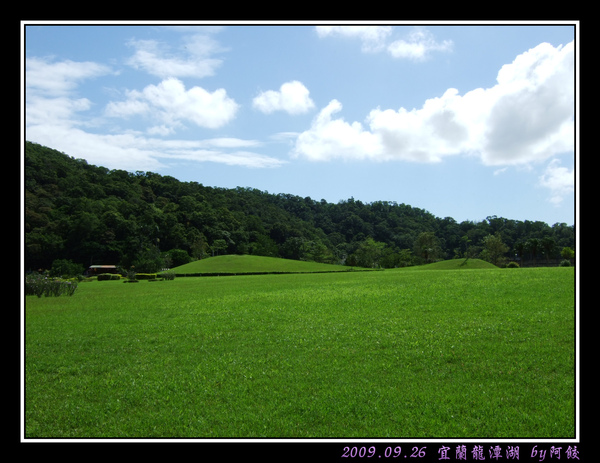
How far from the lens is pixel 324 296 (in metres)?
17.8

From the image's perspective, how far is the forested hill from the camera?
5981cm

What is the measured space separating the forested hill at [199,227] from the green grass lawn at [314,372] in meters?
40.3

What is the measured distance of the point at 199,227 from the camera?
8181 centimetres

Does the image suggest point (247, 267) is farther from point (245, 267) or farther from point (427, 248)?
point (427, 248)

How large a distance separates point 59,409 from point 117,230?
6715cm

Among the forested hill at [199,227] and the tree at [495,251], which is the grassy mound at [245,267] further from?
the tree at [495,251]

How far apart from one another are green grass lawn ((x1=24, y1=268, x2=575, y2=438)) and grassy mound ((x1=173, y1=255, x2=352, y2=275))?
36.2 meters

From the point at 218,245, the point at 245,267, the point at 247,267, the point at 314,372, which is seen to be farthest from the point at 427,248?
the point at 314,372

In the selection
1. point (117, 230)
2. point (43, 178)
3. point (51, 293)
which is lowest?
point (51, 293)

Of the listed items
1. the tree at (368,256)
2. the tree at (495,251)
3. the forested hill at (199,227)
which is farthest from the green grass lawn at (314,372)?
the tree at (368,256)

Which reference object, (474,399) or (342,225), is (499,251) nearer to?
(342,225)

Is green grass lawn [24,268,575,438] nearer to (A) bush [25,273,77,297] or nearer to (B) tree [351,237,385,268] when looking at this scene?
(A) bush [25,273,77,297]

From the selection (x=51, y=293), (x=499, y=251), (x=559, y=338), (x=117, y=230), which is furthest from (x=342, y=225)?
(x=559, y=338)

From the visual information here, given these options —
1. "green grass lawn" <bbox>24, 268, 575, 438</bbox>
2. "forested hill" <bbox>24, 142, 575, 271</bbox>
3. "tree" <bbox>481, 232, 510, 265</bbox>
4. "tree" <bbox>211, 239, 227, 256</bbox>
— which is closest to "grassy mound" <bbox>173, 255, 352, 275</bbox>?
"forested hill" <bbox>24, 142, 575, 271</bbox>
